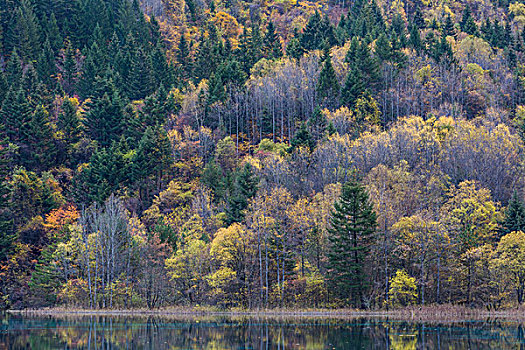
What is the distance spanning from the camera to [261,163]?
11494cm

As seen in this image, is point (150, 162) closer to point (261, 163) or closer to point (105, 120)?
point (105, 120)

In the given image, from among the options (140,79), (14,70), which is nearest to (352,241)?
(140,79)

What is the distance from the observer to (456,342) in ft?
152

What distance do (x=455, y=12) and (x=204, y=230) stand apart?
120014mm

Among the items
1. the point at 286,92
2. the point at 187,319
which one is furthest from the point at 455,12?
the point at 187,319

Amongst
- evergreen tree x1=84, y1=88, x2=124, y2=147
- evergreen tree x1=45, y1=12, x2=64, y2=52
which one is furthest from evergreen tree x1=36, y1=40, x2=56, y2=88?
evergreen tree x1=84, y1=88, x2=124, y2=147

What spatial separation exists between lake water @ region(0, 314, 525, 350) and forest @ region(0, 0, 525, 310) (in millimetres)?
15406

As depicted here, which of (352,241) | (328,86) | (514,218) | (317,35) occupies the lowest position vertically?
(352,241)

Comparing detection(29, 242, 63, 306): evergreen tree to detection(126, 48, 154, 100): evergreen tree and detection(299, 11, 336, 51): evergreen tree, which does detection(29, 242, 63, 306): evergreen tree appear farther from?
detection(299, 11, 336, 51): evergreen tree

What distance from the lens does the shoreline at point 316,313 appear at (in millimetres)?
67625

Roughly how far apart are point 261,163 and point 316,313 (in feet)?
→ 143

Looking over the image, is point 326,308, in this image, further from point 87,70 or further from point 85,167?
point 87,70

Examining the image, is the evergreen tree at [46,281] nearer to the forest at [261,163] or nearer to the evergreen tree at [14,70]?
the forest at [261,163]

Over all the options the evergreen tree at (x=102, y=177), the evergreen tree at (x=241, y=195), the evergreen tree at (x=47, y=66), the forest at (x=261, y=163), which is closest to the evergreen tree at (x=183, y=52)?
the forest at (x=261, y=163)
